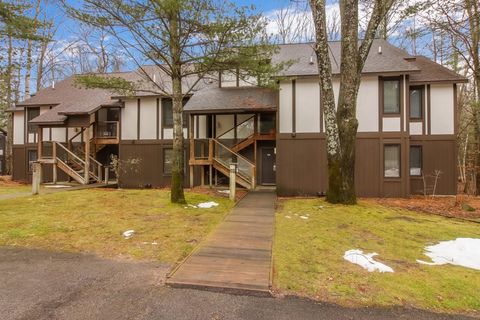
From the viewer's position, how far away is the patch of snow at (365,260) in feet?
15.9

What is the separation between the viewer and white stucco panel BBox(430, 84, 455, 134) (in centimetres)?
1408

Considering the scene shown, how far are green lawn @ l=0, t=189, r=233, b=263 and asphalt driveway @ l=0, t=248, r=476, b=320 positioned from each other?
0.98 meters

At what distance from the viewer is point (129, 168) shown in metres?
17.0

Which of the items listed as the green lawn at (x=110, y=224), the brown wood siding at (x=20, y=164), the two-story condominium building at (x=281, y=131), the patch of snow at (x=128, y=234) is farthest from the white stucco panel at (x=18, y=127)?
the patch of snow at (x=128, y=234)

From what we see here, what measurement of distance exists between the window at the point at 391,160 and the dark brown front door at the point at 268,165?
5228mm

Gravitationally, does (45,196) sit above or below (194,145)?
below

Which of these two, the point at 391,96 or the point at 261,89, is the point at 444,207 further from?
the point at 261,89

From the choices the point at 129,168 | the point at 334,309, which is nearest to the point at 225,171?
the point at 129,168

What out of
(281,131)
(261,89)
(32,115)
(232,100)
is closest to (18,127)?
(32,115)

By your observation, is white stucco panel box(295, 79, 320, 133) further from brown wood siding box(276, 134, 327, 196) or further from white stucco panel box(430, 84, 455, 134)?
white stucco panel box(430, 84, 455, 134)

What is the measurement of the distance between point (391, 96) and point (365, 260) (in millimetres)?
9995

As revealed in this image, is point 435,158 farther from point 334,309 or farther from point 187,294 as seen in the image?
point 187,294

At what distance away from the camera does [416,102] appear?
14422mm

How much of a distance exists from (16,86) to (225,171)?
74.9 feet
